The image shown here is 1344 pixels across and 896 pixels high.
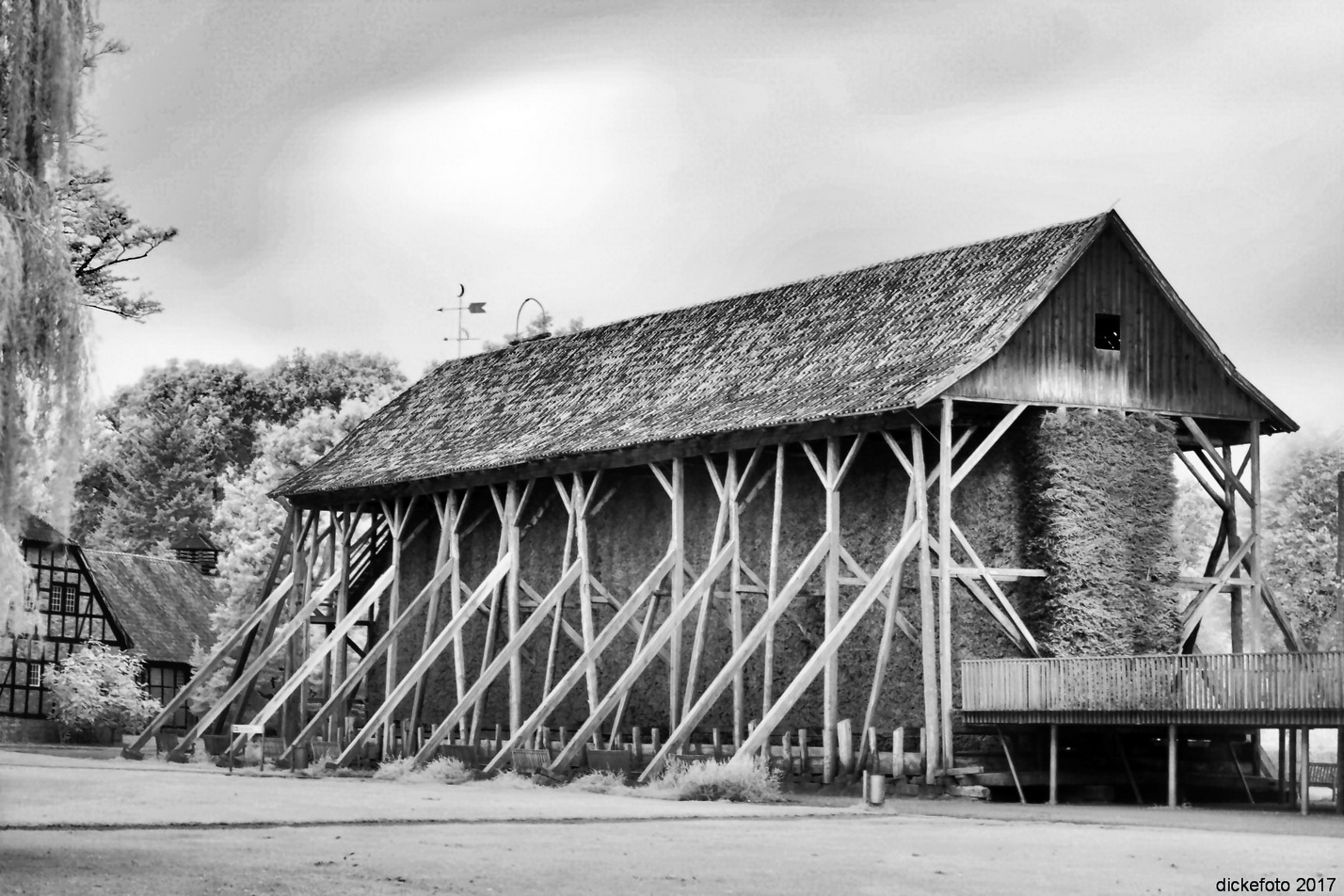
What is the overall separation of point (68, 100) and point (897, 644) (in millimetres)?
20929

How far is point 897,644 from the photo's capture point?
38000mm

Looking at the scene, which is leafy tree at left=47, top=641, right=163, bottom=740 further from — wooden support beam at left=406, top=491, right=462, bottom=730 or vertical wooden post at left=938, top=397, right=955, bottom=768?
vertical wooden post at left=938, top=397, right=955, bottom=768

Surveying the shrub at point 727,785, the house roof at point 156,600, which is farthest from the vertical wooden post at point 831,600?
the house roof at point 156,600

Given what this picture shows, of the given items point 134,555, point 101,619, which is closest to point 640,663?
point 101,619

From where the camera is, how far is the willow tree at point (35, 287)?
19.5 m

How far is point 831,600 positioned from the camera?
37.1 meters

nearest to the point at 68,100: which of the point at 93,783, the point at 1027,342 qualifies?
the point at 93,783

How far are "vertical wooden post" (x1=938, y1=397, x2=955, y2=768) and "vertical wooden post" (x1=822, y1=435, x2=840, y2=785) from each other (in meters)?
1.73

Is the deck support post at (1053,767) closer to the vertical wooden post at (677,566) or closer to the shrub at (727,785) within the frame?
the shrub at (727,785)

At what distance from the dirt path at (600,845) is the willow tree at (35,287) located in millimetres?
3127

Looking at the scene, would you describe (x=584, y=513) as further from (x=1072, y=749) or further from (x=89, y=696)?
(x=89, y=696)

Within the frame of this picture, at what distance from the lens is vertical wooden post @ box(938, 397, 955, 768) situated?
35.6 meters

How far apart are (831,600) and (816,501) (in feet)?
11.2

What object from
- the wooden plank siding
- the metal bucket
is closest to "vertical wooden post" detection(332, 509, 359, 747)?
the wooden plank siding
